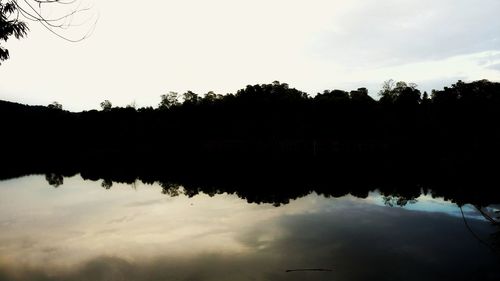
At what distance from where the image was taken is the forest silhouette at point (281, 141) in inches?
1179

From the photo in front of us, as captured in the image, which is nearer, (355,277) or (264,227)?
(355,277)

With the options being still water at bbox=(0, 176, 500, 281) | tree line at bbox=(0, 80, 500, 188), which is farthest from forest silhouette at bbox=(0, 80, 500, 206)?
still water at bbox=(0, 176, 500, 281)

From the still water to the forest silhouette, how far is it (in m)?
3.37

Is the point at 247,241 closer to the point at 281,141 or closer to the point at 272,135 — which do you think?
the point at 281,141

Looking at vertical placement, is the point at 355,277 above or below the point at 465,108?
below

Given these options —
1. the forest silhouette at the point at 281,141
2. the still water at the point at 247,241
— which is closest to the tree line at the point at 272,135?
the forest silhouette at the point at 281,141

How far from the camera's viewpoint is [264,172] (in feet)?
121

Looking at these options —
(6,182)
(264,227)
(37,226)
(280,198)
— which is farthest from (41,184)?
(264,227)

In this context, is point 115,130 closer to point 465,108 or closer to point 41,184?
point 41,184

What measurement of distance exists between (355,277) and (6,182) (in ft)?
125

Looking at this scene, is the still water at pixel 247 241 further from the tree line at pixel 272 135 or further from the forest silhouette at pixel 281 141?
the tree line at pixel 272 135

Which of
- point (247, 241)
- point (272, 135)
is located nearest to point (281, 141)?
point (272, 135)

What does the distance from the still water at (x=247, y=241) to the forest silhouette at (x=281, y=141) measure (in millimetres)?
3368

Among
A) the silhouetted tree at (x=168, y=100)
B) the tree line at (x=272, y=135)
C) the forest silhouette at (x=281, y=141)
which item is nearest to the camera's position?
the forest silhouette at (x=281, y=141)
